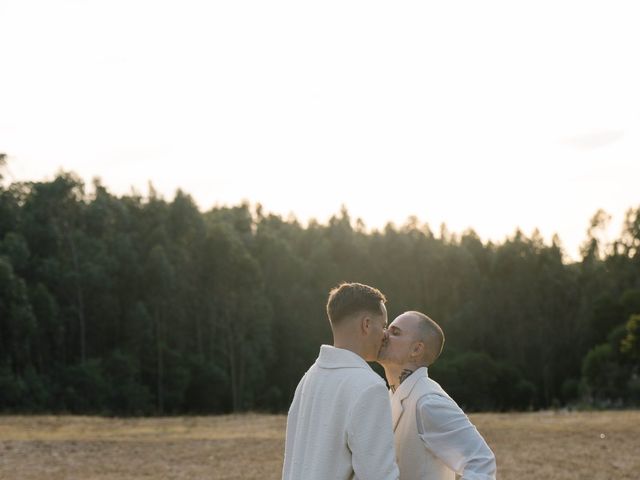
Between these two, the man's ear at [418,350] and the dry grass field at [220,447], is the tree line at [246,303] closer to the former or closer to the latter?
the dry grass field at [220,447]

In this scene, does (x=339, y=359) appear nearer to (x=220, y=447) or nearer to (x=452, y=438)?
(x=452, y=438)

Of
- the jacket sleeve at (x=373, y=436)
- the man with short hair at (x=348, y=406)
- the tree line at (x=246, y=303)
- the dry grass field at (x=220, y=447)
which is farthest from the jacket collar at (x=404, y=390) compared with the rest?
the tree line at (x=246, y=303)

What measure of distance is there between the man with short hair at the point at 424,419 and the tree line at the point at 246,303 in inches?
1648

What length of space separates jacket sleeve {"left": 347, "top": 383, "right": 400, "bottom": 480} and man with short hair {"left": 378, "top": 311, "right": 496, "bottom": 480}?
38cm

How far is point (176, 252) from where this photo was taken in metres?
63.4

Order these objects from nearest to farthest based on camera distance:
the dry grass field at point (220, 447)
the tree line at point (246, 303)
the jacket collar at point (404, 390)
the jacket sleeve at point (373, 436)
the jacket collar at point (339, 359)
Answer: the jacket sleeve at point (373, 436) < the jacket collar at point (339, 359) < the jacket collar at point (404, 390) < the dry grass field at point (220, 447) < the tree line at point (246, 303)

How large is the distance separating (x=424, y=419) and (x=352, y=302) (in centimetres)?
55

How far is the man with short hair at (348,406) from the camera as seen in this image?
321 cm

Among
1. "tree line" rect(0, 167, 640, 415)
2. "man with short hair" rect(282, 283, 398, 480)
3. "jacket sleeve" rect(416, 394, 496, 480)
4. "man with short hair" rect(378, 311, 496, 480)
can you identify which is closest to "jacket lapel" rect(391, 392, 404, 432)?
"man with short hair" rect(378, 311, 496, 480)

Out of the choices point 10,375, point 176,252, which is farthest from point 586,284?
point 10,375

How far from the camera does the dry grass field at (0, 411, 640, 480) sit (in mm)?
15586

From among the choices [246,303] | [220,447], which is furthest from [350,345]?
[246,303]

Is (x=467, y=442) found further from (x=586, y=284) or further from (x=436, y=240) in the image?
(x=436, y=240)

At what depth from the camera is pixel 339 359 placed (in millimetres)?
3387
